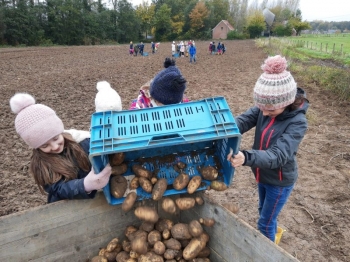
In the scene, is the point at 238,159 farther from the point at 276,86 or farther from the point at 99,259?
the point at 99,259

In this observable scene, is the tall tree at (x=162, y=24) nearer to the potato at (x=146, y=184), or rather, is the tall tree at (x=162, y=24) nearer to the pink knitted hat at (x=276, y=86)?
the pink knitted hat at (x=276, y=86)

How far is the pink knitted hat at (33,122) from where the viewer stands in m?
1.91

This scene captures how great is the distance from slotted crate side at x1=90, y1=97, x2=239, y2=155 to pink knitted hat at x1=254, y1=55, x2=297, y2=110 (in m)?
0.37

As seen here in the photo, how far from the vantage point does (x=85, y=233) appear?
2141 mm

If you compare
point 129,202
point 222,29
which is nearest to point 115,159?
point 129,202

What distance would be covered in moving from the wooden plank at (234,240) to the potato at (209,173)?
148mm

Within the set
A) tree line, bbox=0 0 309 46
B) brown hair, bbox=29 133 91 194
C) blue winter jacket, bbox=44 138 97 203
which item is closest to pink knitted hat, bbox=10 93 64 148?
brown hair, bbox=29 133 91 194

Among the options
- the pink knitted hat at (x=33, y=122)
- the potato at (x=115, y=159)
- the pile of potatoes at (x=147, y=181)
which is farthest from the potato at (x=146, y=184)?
the pink knitted hat at (x=33, y=122)

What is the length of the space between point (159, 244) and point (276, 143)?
1.11m

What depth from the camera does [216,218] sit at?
80.5 inches

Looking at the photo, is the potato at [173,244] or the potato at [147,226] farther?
the potato at [147,226]

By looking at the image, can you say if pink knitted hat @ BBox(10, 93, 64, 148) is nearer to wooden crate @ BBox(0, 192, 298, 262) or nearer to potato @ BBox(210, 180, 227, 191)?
wooden crate @ BBox(0, 192, 298, 262)

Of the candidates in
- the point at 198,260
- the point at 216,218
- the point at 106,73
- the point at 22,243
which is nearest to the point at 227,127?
the point at 216,218

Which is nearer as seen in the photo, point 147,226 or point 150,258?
point 150,258
